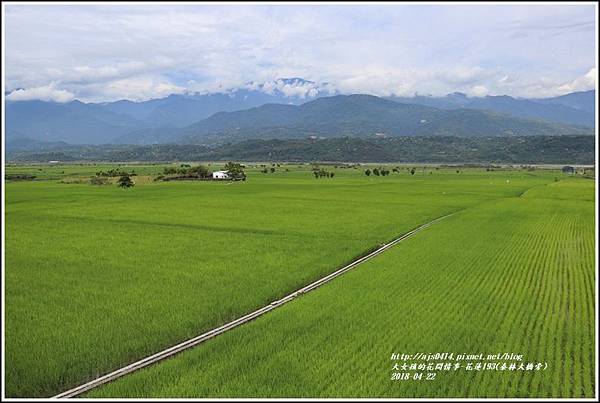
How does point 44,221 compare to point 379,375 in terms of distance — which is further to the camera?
point 44,221

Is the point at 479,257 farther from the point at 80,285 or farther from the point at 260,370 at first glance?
the point at 80,285

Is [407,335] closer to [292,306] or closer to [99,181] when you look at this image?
[292,306]

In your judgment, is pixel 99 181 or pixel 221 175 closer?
pixel 99 181

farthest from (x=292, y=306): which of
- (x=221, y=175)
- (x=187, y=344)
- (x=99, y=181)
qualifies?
(x=221, y=175)

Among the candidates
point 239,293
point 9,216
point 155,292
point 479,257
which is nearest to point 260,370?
point 239,293

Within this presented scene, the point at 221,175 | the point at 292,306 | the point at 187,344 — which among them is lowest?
the point at 187,344

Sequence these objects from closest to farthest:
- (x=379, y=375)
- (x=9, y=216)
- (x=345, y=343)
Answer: (x=379, y=375), (x=345, y=343), (x=9, y=216)

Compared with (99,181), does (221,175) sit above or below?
above

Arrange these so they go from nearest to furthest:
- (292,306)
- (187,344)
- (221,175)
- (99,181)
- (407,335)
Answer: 1. (187,344)
2. (407,335)
3. (292,306)
4. (99,181)
5. (221,175)
